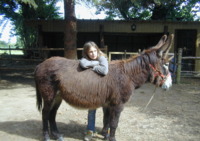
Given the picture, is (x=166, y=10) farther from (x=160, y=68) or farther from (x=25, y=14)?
(x=160, y=68)

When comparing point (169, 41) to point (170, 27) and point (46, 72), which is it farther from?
point (170, 27)

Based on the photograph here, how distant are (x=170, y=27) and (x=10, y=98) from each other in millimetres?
9494

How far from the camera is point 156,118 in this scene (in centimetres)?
476

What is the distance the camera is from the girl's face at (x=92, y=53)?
335 centimetres

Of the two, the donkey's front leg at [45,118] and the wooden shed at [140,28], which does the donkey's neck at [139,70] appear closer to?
the donkey's front leg at [45,118]

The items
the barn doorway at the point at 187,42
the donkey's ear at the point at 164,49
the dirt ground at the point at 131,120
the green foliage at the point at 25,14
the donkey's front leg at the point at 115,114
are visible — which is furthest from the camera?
the barn doorway at the point at 187,42

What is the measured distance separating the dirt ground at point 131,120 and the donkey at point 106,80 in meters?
0.83

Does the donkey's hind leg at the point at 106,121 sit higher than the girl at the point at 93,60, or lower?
lower

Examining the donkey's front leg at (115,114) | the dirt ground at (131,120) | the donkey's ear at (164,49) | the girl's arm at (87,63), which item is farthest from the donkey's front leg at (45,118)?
the donkey's ear at (164,49)

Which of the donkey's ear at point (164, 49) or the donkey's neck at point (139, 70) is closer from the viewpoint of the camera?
the donkey's ear at point (164, 49)

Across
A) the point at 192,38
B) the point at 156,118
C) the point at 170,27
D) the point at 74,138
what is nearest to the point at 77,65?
the point at 74,138

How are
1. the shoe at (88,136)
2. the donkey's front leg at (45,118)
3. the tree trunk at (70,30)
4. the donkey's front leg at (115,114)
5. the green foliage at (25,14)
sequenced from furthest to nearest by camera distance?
the green foliage at (25,14), the tree trunk at (70,30), the shoe at (88,136), the donkey's front leg at (45,118), the donkey's front leg at (115,114)

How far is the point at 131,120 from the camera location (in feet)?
15.2

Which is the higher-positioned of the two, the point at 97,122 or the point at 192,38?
the point at 192,38
